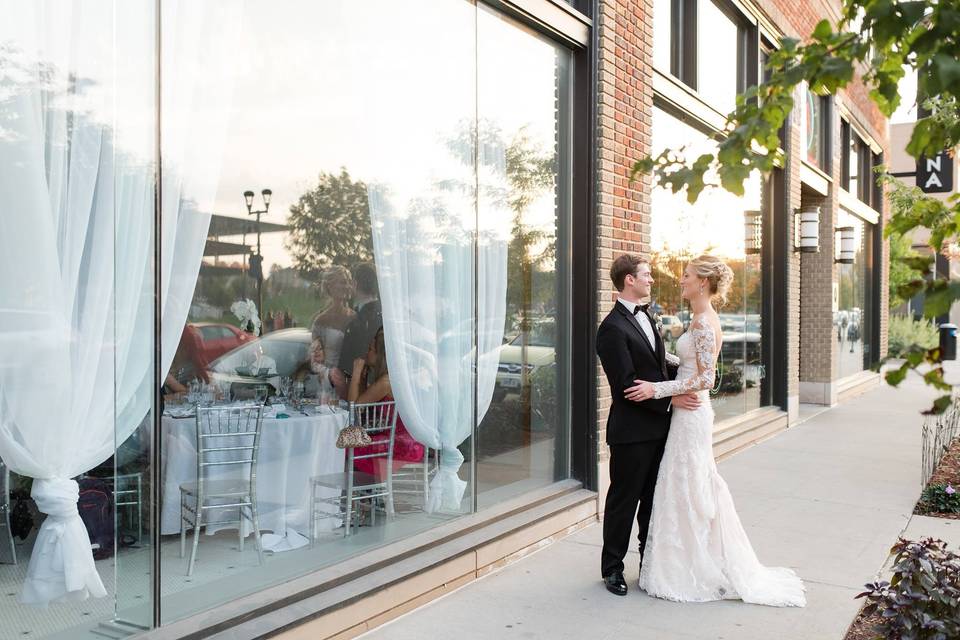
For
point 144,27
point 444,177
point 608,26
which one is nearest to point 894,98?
point 144,27

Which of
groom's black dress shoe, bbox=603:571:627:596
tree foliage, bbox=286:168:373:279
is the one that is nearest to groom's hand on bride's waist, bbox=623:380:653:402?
groom's black dress shoe, bbox=603:571:627:596

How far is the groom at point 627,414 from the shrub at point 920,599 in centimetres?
148

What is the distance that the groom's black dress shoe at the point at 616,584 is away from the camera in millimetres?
5121

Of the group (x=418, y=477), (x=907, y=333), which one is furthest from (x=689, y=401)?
(x=907, y=333)

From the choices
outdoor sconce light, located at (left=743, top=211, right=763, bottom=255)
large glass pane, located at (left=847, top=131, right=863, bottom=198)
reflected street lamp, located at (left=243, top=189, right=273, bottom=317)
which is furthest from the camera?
large glass pane, located at (left=847, top=131, right=863, bottom=198)

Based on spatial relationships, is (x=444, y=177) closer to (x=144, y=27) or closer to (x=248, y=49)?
(x=248, y=49)

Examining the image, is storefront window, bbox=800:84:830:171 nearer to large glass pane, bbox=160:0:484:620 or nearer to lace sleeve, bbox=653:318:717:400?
large glass pane, bbox=160:0:484:620

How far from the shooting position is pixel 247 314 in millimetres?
6215

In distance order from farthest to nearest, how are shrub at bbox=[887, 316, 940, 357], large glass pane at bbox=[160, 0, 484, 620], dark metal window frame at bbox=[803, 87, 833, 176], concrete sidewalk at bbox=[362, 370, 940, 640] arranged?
1. shrub at bbox=[887, 316, 940, 357]
2. dark metal window frame at bbox=[803, 87, 833, 176]
3. large glass pane at bbox=[160, 0, 484, 620]
4. concrete sidewalk at bbox=[362, 370, 940, 640]

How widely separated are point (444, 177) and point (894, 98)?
4.01 m

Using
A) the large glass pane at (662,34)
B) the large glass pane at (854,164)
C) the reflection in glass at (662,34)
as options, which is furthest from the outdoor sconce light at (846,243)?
the reflection in glass at (662,34)

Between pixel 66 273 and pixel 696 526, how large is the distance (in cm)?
356

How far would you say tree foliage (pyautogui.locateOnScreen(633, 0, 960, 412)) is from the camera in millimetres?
1804

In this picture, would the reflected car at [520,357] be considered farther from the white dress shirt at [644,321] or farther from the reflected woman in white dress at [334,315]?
the white dress shirt at [644,321]
